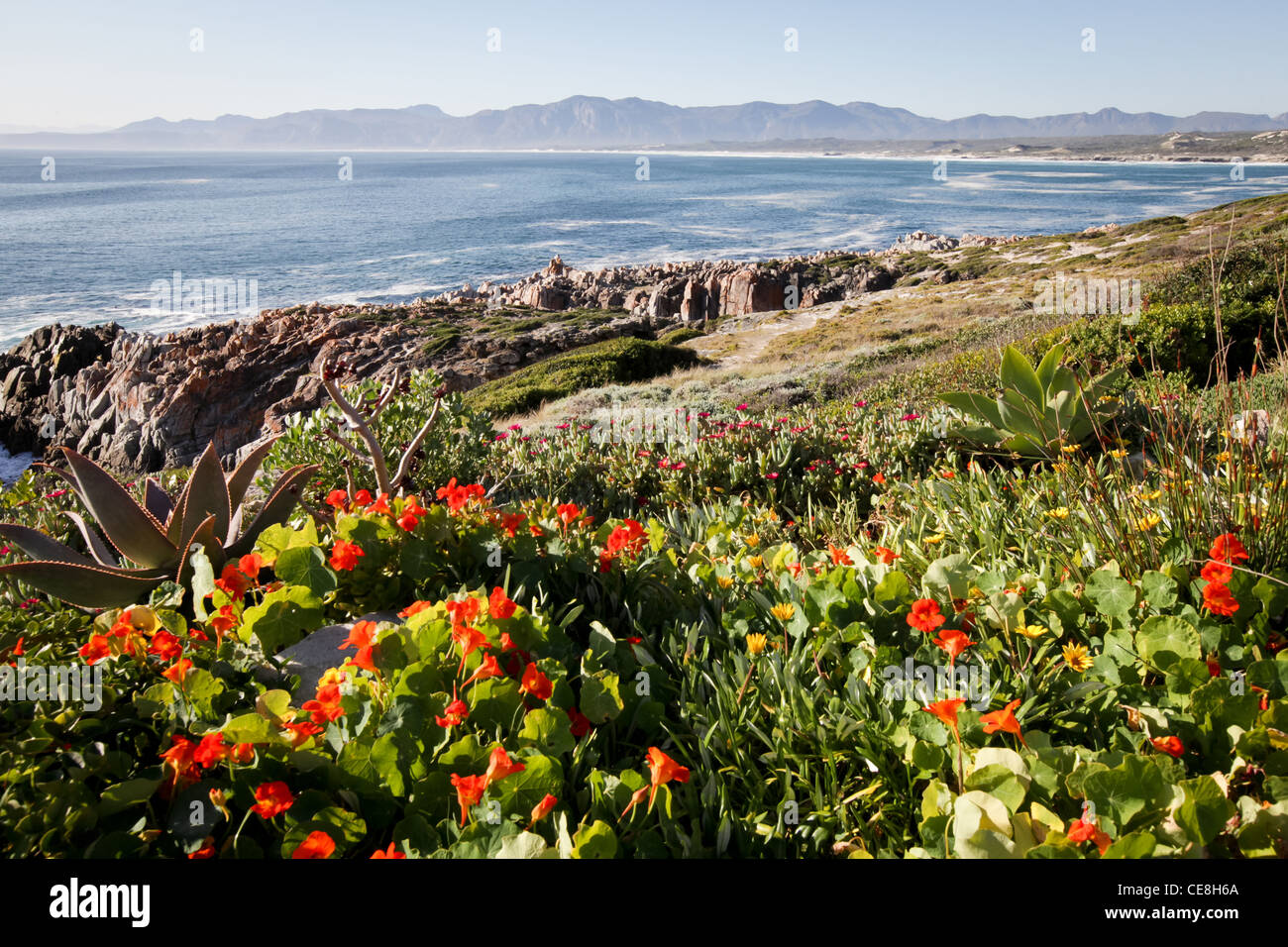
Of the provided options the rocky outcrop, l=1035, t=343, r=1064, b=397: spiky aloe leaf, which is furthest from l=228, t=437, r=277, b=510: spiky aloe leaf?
the rocky outcrop

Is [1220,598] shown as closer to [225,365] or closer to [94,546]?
[94,546]

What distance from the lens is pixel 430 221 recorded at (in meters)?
90.3

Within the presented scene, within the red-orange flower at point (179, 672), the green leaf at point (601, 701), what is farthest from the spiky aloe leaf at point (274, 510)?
the green leaf at point (601, 701)

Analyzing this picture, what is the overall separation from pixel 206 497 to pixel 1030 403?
4.93 metres

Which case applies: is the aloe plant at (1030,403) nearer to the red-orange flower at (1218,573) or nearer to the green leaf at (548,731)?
the red-orange flower at (1218,573)

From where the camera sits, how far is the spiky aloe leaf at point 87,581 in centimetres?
269

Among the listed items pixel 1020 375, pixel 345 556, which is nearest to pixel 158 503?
pixel 345 556

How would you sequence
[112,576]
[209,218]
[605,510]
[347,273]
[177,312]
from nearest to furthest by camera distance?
1. [112,576]
2. [605,510]
3. [177,312]
4. [347,273]
5. [209,218]

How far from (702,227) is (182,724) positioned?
9444cm

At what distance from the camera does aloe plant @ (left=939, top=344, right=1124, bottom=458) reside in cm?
498

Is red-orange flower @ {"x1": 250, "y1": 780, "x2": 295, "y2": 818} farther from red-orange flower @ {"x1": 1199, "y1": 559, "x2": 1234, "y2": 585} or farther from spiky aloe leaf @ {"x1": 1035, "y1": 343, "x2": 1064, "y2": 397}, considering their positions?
spiky aloe leaf @ {"x1": 1035, "y1": 343, "x2": 1064, "y2": 397}

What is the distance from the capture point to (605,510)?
567 cm
